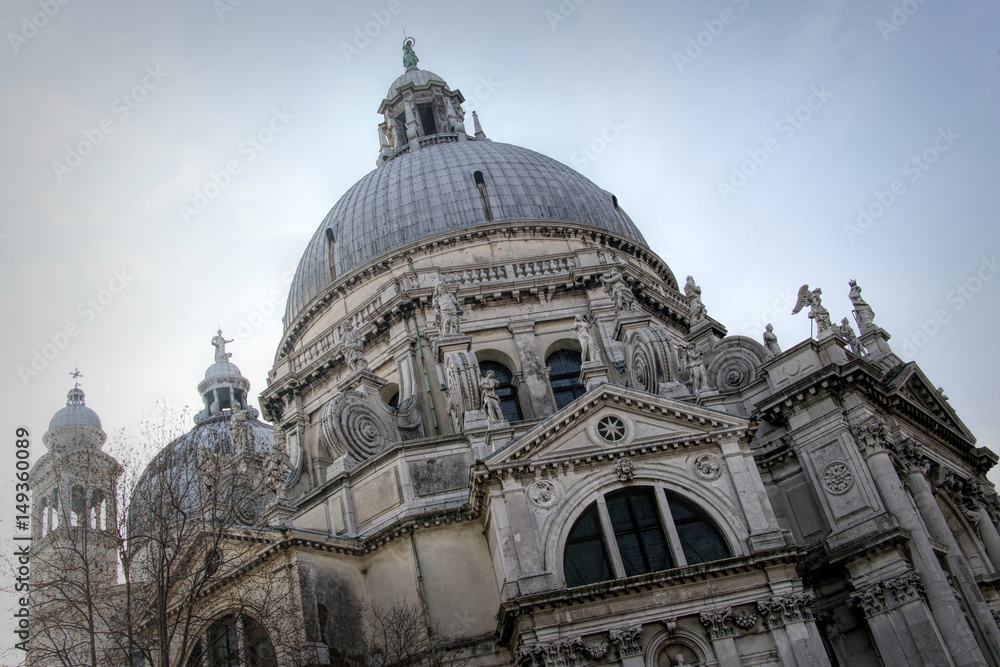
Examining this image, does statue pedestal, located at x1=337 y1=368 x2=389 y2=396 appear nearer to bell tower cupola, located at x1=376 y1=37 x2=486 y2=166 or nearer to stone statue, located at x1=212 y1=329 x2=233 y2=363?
bell tower cupola, located at x1=376 y1=37 x2=486 y2=166

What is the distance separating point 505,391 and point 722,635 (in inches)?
496

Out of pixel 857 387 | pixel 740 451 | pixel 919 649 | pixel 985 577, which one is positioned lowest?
pixel 919 649

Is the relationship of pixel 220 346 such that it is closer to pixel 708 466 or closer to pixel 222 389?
pixel 222 389

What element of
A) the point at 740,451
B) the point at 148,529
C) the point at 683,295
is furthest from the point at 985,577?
the point at 148,529

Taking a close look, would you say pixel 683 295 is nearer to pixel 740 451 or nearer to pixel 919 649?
pixel 740 451

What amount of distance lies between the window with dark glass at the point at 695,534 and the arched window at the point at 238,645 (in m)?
10.1

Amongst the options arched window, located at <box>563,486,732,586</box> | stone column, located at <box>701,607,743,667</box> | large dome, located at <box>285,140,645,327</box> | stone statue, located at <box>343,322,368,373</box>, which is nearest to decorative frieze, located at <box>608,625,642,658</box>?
arched window, located at <box>563,486,732,586</box>

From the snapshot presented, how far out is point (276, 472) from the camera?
27578 millimetres

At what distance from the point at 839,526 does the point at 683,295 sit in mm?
14018

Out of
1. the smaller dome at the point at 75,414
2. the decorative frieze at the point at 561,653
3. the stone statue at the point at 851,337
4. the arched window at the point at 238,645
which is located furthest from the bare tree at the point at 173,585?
the smaller dome at the point at 75,414

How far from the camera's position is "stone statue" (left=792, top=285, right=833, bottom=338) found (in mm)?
28875

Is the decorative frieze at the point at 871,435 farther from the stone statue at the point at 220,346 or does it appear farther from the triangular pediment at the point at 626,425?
the stone statue at the point at 220,346

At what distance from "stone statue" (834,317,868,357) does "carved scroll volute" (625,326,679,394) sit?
22.7 feet

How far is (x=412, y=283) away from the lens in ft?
109
